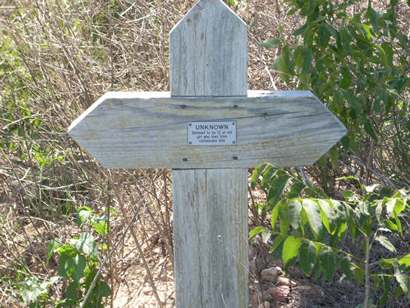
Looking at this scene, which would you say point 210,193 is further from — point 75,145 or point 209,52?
point 75,145

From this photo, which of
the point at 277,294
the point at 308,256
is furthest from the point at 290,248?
the point at 277,294

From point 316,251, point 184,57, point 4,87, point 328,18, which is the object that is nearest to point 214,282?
point 316,251

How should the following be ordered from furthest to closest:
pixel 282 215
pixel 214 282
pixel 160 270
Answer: pixel 160 270
pixel 214 282
pixel 282 215

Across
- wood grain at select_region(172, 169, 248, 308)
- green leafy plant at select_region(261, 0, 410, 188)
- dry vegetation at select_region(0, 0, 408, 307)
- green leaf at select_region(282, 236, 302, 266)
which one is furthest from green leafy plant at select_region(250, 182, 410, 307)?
dry vegetation at select_region(0, 0, 408, 307)

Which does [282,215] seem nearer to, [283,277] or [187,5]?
[283,277]

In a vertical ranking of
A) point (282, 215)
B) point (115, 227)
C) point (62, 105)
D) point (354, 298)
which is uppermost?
point (62, 105)

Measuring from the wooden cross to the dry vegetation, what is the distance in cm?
127

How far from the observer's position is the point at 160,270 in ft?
13.8

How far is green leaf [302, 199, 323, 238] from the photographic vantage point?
2209 mm

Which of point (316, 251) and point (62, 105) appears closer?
point (316, 251)

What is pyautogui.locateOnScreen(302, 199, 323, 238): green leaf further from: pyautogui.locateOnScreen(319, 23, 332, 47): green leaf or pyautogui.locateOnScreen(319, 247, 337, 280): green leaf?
pyautogui.locateOnScreen(319, 23, 332, 47): green leaf

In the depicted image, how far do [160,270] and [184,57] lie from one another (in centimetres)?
214

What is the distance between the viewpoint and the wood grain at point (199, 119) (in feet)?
7.46

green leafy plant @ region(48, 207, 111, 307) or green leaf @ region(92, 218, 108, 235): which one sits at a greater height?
green leaf @ region(92, 218, 108, 235)
